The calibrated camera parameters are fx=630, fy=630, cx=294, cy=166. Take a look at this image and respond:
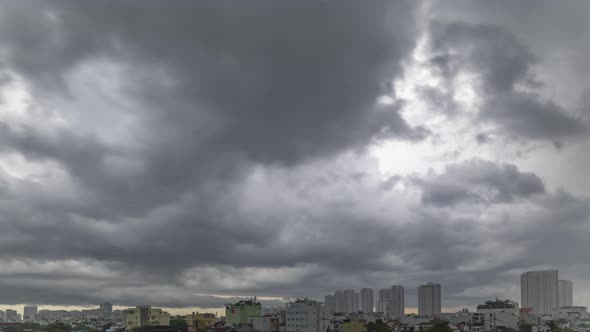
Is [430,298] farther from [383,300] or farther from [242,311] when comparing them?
[242,311]

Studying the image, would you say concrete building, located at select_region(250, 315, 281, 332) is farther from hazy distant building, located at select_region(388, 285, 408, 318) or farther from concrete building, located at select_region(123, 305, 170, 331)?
hazy distant building, located at select_region(388, 285, 408, 318)

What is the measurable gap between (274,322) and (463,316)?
51618 mm

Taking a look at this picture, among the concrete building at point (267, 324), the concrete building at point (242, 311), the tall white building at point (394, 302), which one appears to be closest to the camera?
the concrete building at point (267, 324)

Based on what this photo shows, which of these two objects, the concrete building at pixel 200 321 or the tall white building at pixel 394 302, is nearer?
the concrete building at pixel 200 321

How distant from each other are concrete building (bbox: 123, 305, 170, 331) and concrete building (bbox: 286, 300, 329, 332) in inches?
1035

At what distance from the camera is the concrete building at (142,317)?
111188 millimetres

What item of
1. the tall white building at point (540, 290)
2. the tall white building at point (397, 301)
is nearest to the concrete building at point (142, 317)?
the tall white building at point (397, 301)

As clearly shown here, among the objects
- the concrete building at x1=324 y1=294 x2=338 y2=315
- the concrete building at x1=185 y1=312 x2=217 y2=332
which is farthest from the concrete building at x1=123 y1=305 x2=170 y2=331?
the concrete building at x1=324 y1=294 x2=338 y2=315

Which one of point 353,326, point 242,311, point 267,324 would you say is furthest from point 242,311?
point 353,326

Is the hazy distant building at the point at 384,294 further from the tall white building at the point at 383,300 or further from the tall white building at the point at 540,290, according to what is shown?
the tall white building at the point at 540,290

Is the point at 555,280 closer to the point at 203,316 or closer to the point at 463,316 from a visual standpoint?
the point at 463,316

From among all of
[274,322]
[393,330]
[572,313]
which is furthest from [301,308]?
[572,313]

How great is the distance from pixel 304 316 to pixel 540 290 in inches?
3804

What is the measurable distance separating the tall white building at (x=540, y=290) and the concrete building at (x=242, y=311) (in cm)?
8176
